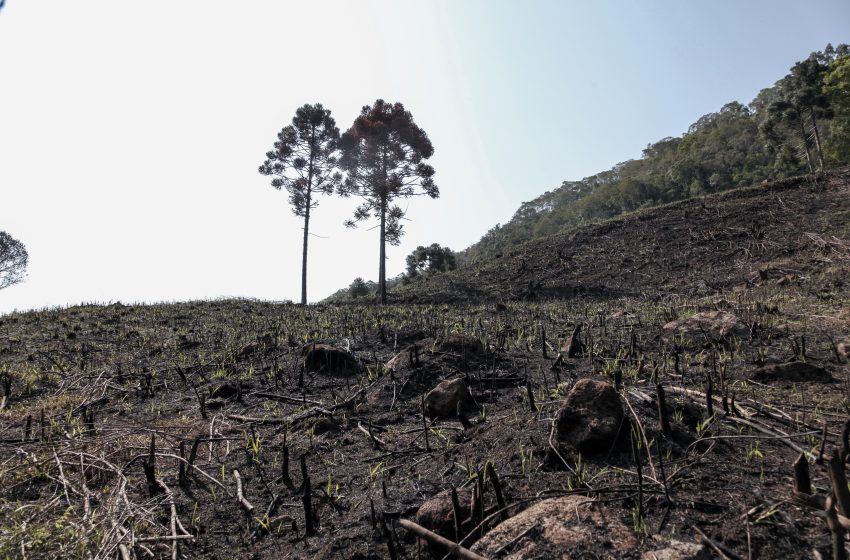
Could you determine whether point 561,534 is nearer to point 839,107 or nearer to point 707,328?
point 707,328

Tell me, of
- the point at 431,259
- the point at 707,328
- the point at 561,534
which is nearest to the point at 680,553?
the point at 561,534

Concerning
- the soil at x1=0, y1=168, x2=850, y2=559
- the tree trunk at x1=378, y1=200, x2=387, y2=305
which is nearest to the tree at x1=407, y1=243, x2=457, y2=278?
the tree trunk at x1=378, y1=200, x2=387, y2=305

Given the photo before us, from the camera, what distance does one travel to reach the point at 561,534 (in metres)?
2.02

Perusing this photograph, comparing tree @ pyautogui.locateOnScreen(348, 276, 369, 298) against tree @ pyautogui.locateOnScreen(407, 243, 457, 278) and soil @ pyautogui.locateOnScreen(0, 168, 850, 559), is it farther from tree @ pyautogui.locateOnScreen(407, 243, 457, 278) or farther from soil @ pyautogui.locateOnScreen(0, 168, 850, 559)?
soil @ pyautogui.locateOnScreen(0, 168, 850, 559)

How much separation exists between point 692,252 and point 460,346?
1289 cm

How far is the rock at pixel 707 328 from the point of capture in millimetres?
5887

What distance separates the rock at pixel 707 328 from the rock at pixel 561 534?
4370mm

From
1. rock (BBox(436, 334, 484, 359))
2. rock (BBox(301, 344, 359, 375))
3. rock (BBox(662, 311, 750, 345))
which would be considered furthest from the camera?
rock (BBox(301, 344, 359, 375))

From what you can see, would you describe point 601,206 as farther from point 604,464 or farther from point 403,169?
point 604,464

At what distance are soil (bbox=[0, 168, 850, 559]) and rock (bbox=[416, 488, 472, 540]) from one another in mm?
84

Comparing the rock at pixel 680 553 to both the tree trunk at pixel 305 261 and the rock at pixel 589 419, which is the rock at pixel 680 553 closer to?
the rock at pixel 589 419

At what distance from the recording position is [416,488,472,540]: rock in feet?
7.79

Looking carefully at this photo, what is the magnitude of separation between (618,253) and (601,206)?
41699 millimetres

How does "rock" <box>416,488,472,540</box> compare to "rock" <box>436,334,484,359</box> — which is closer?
"rock" <box>416,488,472,540</box>
